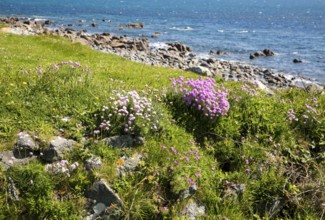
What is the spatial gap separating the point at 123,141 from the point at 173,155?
1.26 m

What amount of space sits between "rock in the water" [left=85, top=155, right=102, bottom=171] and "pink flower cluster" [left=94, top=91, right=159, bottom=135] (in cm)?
80

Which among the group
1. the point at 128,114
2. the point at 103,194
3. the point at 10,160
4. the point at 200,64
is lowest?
the point at 200,64

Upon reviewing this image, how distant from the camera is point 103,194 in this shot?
675cm

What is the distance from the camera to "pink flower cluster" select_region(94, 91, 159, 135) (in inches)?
314

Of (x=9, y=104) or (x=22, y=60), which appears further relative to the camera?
(x=22, y=60)

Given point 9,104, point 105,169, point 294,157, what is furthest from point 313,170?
point 9,104

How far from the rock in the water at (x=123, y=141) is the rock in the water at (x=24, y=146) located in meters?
1.57

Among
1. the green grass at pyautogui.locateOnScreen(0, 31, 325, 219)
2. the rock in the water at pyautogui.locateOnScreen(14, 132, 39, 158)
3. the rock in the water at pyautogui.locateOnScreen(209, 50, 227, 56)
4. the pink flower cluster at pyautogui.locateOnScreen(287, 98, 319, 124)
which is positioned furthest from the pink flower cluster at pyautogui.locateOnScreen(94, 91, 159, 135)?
the rock in the water at pyautogui.locateOnScreen(209, 50, 227, 56)

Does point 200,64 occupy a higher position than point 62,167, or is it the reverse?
point 62,167

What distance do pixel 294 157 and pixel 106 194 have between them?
5.21 meters

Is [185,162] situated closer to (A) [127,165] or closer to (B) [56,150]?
(A) [127,165]

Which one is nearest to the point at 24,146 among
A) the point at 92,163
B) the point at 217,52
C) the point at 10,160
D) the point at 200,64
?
the point at 10,160

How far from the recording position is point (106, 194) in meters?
6.74

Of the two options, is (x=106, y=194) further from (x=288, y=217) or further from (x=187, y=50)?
(x=187, y=50)
